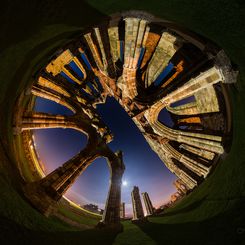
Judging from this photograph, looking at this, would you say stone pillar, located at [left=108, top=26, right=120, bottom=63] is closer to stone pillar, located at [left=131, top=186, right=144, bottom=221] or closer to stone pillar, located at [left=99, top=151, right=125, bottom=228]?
stone pillar, located at [left=99, top=151, right=125, bottom=228]

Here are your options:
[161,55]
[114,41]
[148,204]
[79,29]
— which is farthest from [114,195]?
[114,41]

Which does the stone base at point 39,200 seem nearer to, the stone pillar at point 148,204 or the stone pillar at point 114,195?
the stone pillar at point 114,195

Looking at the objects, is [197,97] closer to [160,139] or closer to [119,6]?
[160,139]

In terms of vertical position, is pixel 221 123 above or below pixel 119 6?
below

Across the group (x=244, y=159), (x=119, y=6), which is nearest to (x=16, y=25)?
(x=119, y=6)

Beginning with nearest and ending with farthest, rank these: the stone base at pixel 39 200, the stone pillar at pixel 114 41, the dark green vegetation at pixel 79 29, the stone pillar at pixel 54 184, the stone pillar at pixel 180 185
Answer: the dark green vegetation at pixel 79 29 → the stone base at pixel 39 200 → the stone pillar at pixel 54 184 → the stone pillar at pixel 114 41 → the stone pillar at pixel 180 185

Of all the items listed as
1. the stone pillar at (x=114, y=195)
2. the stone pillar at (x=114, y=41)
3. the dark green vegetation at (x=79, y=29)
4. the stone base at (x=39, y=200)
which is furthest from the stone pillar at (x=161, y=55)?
the stone base at (x=39, y=200)

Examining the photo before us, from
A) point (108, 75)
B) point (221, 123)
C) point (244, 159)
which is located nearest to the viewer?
point (244, 159)
